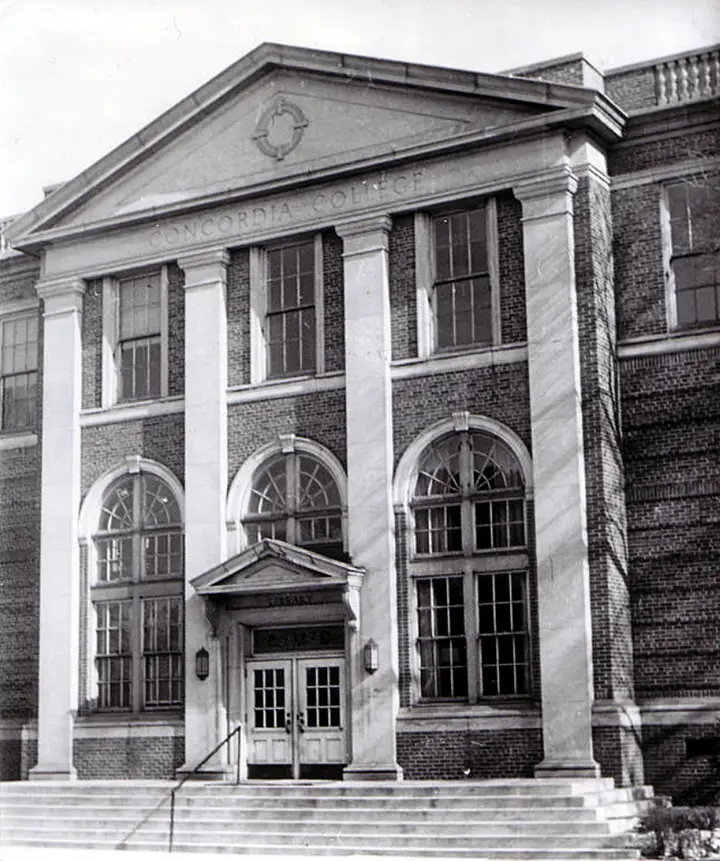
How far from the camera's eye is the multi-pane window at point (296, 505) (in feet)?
81.0

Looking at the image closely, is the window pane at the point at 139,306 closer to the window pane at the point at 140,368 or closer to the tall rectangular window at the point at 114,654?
the window pane at the point at 140,368

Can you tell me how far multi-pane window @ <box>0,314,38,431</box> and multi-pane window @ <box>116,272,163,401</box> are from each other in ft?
8.09

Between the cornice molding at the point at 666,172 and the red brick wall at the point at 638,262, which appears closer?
the cornice molding at the point at 666,172

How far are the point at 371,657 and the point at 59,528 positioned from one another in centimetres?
696

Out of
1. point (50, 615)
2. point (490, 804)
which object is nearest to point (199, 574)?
point (50, 615)

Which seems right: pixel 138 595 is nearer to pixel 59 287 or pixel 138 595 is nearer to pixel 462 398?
pixel 59 287

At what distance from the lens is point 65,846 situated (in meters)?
22.3

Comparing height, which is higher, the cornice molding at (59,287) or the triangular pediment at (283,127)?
the triangular pediment at (283,127)

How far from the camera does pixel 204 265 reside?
26281 mm

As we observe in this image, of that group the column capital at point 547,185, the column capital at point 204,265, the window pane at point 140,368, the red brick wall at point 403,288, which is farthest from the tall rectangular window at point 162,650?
the column capital at point 547,185

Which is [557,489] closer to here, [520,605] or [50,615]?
[520,605]

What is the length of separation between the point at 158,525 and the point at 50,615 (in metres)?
2.62

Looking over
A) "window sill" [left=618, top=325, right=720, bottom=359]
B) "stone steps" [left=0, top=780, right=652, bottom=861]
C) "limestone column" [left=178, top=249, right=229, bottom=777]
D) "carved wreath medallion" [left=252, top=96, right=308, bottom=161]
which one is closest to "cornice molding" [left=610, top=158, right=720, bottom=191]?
"window sill" [left=618, top=325, right=720, bottom=359]

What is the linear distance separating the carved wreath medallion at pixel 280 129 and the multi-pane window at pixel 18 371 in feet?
20.4
